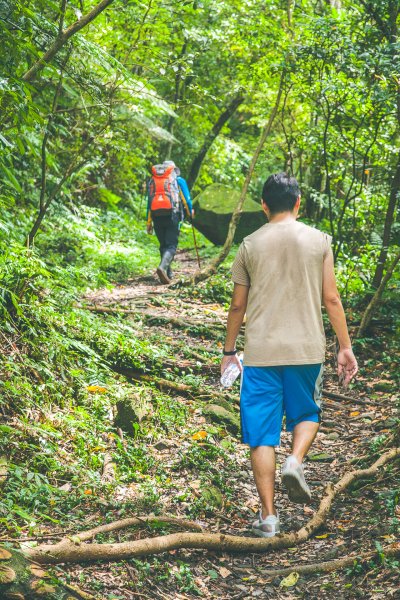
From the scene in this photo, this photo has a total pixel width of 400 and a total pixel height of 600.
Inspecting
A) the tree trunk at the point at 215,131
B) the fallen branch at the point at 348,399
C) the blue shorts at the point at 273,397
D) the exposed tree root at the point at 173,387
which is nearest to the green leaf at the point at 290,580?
the blue shorts at the point at 273,397

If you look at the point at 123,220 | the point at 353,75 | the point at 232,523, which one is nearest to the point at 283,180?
the point at 232,523

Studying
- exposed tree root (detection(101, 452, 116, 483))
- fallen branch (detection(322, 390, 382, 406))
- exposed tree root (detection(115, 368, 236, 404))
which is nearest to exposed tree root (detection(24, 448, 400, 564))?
exposed tree root (detection(101, 452, 116, 483))

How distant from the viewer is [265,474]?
409 centimetres

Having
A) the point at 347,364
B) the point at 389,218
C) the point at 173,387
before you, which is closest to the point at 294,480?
Result: the point at 347,364

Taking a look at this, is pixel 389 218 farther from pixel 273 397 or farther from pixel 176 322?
pixel 273 397

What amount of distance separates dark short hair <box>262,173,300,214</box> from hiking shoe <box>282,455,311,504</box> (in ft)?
5.34

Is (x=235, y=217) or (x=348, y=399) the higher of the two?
(x=235, y=217)

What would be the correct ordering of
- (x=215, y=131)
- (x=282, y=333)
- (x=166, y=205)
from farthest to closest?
(x=215, y=131)
(x=166, y=205)
(x=282, y=333)

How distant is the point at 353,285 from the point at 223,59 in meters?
11.1

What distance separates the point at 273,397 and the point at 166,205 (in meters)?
7.86

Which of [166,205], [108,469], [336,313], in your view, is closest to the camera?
[336,313]

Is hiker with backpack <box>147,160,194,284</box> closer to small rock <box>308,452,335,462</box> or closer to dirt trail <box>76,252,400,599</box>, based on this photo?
dirt trail <box>76,252,400,599</box>

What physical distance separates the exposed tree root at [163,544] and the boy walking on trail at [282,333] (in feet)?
0.47

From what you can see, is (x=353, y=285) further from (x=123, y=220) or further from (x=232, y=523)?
→ (x=123, y=220)
